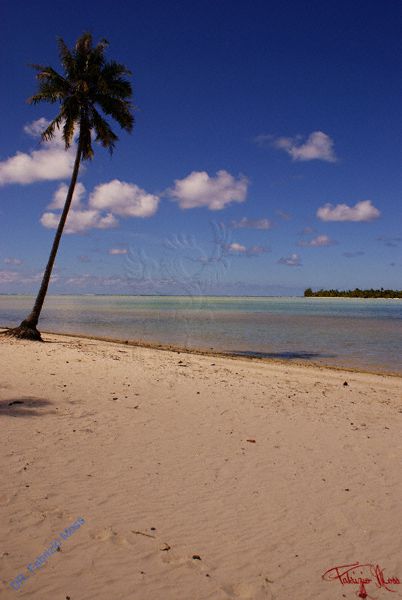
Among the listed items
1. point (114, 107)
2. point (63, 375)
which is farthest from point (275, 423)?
point (114, 107)

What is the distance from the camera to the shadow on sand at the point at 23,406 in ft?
27.3

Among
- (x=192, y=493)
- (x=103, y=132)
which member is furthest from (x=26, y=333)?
(x=192, y=493)

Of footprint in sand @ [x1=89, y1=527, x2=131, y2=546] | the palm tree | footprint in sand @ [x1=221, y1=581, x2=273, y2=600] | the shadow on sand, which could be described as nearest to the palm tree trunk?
the palm tree

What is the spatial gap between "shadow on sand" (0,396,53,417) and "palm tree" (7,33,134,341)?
40.7ft

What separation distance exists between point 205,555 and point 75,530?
1.46m

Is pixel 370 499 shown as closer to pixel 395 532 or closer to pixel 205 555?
pixel 395 532

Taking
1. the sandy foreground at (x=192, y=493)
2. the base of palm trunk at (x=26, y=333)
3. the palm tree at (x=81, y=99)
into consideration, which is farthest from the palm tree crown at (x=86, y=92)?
the sandy foreground at (x=192, y=493)

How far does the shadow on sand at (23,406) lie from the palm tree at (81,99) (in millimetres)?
12392

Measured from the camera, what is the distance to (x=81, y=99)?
21609 millimetres

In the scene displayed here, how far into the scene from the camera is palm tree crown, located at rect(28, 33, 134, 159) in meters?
20.8

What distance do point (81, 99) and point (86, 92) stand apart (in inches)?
19.8
